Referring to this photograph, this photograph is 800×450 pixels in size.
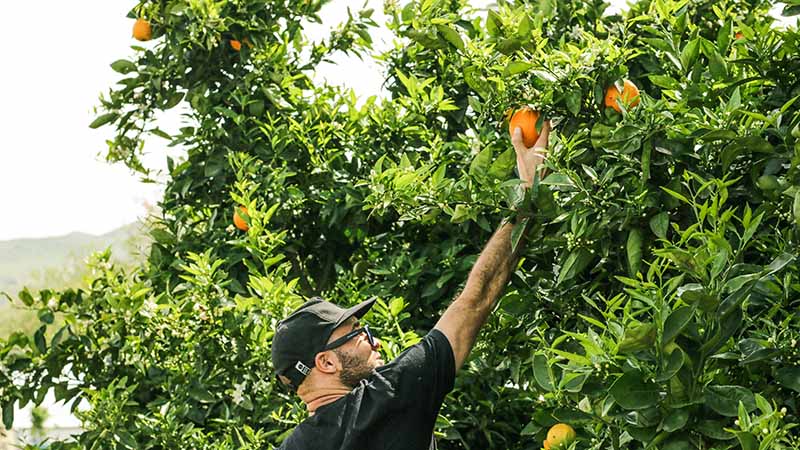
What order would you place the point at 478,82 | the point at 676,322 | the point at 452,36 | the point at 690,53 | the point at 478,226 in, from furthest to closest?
the point at 478,226, the point at 452,36, the point at 478,82, the point at 690,53, the point at 676,322

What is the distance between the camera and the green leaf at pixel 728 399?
1927 millimetres

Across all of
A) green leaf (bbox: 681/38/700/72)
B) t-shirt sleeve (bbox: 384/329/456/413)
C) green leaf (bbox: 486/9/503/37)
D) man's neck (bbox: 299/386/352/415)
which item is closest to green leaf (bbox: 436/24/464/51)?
green leaf (bbox: 486/9/503/37)

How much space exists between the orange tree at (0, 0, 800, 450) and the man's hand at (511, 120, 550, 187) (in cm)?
4

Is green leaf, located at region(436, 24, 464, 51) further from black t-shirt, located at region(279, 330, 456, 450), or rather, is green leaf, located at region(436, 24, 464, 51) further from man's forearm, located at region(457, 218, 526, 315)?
black t-shirt, located at region(279, 330, 456, 450)

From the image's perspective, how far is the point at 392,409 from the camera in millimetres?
2518

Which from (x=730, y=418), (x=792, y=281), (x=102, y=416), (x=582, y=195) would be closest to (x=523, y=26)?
(x=582, y=195)

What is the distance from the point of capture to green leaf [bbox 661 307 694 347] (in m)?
1.89

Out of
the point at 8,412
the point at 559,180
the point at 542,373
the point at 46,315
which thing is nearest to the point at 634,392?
the point at 542,373

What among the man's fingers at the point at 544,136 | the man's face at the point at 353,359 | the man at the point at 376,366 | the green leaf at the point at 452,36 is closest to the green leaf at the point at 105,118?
the green leaf at the point at 452,36

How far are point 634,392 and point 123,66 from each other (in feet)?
8.99

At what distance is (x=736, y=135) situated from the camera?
2.24 m

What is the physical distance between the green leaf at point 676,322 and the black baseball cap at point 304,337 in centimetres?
94

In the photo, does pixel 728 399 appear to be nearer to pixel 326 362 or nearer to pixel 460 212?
pixel 460 212

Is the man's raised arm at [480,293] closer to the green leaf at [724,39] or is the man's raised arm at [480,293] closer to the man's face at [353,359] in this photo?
the man's face at [353,359]
